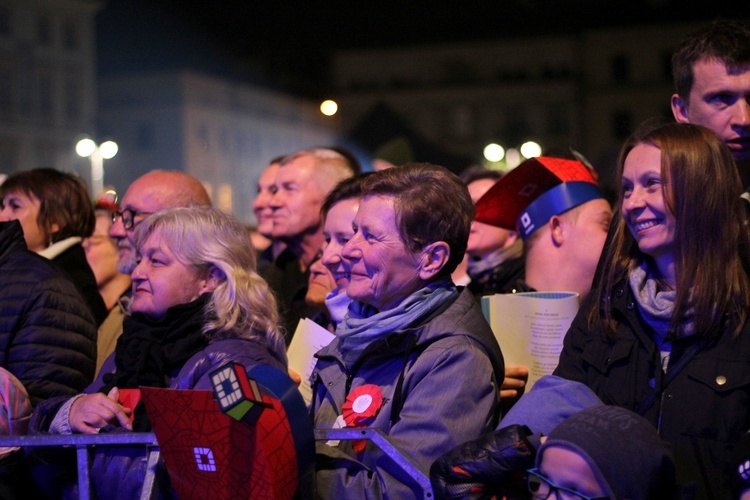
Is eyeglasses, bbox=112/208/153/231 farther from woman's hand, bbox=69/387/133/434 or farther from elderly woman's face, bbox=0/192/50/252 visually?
woman's hand, bbox=69/387/133/434

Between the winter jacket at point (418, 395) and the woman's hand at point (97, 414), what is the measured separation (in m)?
0.68

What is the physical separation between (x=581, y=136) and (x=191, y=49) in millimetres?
23854

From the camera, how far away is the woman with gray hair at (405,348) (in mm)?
3178

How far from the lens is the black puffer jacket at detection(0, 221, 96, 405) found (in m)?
4.30

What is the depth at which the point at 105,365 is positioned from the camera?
4.23 metres

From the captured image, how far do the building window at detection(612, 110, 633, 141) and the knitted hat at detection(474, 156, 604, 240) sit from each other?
5597cm

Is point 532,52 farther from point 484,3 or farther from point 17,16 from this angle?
point 17,16

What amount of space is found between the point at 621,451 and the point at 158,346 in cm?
187

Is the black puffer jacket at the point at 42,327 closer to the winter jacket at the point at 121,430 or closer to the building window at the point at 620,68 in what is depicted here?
the winter jacket at the point at 121,430

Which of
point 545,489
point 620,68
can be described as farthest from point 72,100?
point 620,68

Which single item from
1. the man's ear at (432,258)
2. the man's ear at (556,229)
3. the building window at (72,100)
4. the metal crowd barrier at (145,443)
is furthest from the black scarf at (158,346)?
the building window at (72,100)

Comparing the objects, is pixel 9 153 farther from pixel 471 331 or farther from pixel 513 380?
pixel 471 331

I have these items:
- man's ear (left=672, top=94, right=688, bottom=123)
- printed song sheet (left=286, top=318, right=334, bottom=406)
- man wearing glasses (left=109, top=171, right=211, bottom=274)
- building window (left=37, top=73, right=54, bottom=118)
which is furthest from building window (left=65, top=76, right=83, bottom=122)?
man's ear (left=672, top=94, right=688, bottom=123)

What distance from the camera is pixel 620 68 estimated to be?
5906 cm
